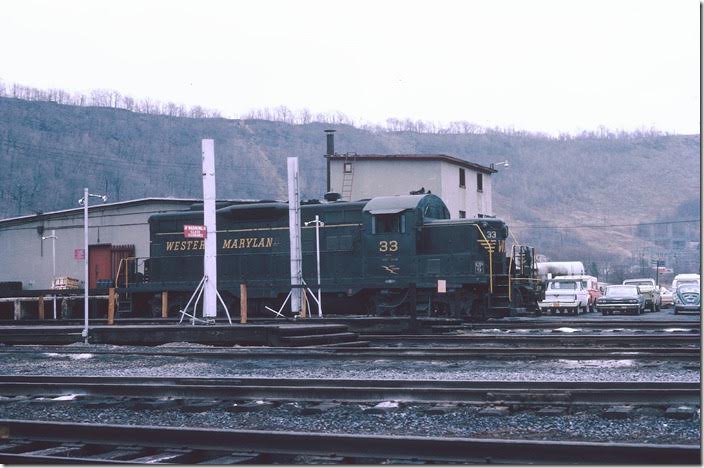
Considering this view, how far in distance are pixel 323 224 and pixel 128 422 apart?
651 inches

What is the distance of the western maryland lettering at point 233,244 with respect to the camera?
25.7 meters

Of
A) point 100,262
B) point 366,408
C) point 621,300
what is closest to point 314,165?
point 100,262

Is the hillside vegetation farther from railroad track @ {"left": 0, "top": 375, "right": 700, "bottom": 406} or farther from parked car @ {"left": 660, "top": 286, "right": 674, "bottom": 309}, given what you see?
railroad track @ {"left": 0, "top": 375, "right": 700, "bottom": 406}

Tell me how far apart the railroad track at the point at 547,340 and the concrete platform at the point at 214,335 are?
0.99 m

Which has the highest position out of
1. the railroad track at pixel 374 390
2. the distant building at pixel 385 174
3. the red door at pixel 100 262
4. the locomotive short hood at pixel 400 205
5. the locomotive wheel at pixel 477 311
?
the distant building at pixel 385 174

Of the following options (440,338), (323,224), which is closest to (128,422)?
(440,338)

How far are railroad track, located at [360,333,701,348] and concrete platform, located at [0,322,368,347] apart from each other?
992 millimetres

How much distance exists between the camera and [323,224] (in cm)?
2502

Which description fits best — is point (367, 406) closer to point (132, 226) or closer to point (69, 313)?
point (69, 313)

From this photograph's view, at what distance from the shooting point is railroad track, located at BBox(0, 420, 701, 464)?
588 cm

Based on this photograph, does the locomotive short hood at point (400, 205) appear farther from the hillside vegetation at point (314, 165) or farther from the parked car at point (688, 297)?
the hillside vegetation at point (314, 165)

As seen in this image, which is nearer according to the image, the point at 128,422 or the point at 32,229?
the point at 128,422

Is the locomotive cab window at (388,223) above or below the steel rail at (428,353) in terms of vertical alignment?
above

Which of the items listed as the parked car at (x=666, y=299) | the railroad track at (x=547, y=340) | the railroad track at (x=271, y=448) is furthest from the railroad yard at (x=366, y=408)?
the parked car at (x=666, y=299)
